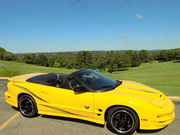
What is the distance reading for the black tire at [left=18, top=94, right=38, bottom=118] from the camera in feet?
13.1

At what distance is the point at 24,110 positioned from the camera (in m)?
4.11

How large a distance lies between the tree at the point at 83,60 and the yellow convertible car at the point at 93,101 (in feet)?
184

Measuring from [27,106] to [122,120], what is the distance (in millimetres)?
2788

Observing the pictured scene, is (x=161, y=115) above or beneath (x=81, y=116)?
above

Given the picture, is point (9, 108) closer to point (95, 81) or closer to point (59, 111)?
point (59, 111)

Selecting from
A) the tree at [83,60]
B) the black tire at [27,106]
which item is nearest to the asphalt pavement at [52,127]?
the black tire at [27,106]

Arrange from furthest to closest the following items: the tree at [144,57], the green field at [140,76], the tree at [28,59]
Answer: the tree at [144,57]
the tree at [28,59]
the green field at [140,76]

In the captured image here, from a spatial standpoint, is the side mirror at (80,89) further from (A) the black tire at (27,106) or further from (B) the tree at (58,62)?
(B) the tree at (58,62)

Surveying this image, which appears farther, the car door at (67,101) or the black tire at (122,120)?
the car door at (67,101)

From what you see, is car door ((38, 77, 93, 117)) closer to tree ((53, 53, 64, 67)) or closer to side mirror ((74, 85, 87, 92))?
side mirror ((74, 85, 87, 92))

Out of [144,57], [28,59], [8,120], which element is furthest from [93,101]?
[144,57]

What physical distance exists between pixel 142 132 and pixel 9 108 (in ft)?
13.8

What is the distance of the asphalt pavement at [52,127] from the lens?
3193 mm

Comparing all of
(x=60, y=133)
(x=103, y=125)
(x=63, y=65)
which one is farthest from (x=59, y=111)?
(x=63, y=65)
